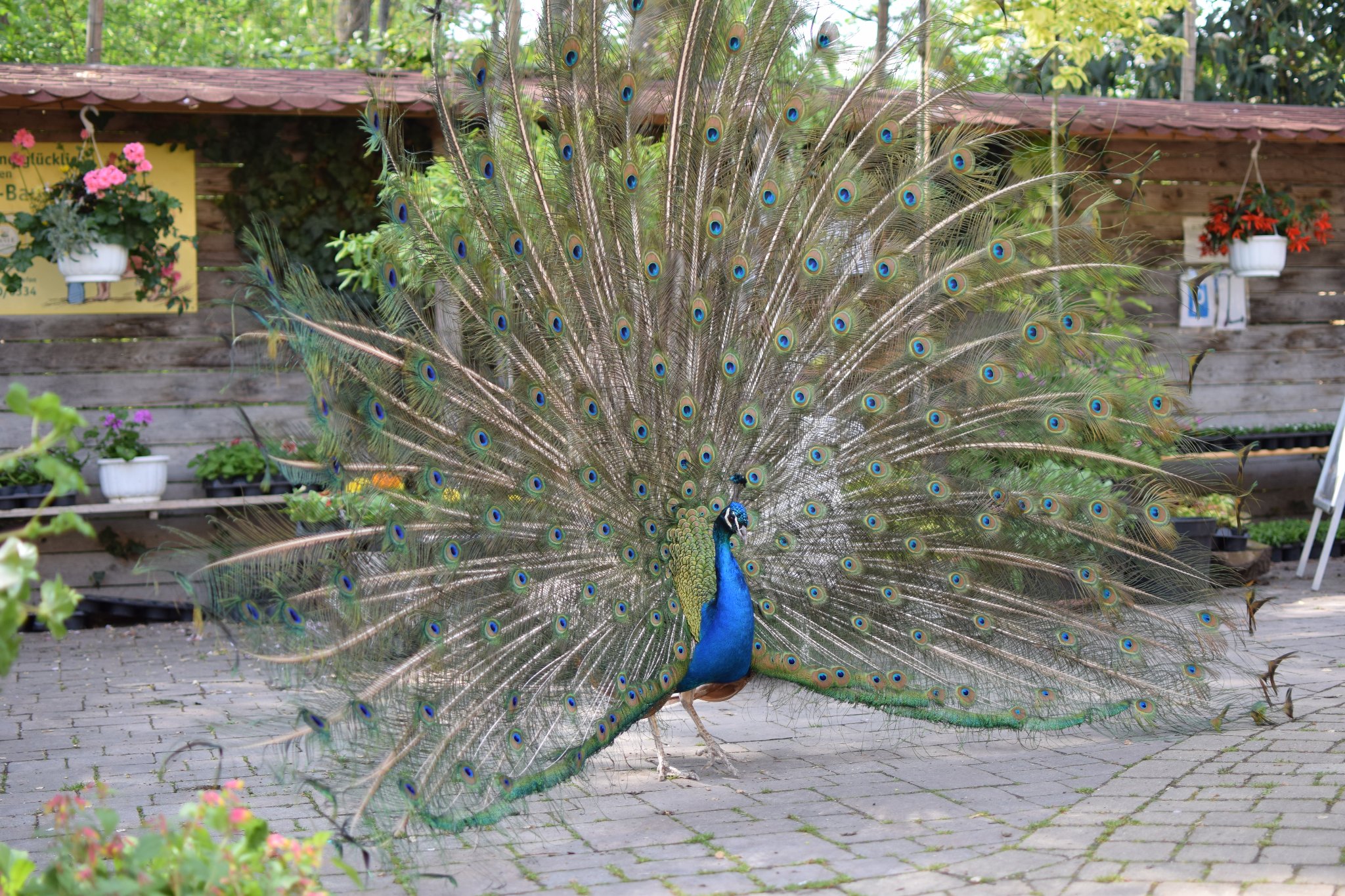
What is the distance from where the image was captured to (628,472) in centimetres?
509

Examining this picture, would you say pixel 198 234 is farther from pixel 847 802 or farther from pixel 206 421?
pixel 847 802

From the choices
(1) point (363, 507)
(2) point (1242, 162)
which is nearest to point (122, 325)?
A: (1) point (363, 507)

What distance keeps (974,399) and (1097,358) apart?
1.92m

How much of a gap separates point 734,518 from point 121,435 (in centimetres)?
550

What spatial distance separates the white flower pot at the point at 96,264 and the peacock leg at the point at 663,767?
517 cm

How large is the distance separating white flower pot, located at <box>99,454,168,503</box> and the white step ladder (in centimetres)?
808

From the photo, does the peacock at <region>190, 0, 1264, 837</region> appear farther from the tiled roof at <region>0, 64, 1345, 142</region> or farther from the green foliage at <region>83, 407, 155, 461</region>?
the green foliage at <region>83, 407, 155, 461</region>

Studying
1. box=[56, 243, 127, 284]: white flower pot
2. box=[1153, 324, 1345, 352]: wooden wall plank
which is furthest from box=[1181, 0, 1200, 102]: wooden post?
box=[56, 243, 127, 284]: white flower pot

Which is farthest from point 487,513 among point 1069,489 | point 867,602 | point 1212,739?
point 1212,739

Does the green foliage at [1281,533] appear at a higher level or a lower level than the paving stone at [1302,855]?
lower

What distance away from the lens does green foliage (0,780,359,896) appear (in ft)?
8.98

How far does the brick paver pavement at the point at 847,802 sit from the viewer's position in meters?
4.05

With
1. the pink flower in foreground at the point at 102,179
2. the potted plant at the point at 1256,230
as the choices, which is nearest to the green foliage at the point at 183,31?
the pink flower in foreground at the point at 102,179

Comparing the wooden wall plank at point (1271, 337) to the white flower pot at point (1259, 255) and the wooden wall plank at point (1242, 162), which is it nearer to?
the white flower pot at point (1259, 255)
